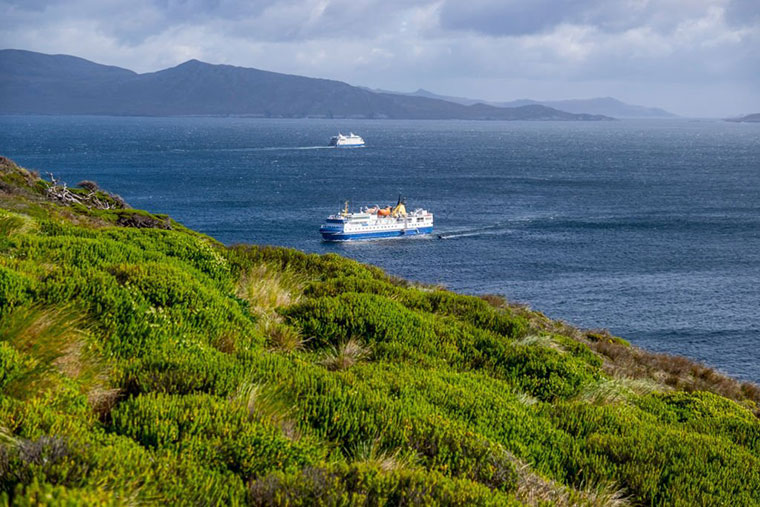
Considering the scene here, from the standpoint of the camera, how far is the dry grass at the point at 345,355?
329 inches

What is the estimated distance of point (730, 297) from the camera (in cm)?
5503

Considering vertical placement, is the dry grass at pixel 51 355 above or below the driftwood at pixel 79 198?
above

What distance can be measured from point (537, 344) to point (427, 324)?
76.2 inches

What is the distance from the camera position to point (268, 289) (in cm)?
1108

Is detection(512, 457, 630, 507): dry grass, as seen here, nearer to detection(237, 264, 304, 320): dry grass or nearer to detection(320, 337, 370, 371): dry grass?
detection(320, 337, 370, 371): dry grass

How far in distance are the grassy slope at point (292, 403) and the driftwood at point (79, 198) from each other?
26312 millimetres

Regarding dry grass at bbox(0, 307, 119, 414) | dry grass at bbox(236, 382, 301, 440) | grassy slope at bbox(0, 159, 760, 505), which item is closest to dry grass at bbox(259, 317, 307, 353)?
grassy slope at bbox(0, 159, 760, 505)

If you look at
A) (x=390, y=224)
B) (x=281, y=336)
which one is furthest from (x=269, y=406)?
(x=390, y=224)

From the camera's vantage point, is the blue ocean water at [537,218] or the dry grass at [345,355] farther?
the blue ocean water at [537,218]

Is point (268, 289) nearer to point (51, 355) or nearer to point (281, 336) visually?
point (281, 336)

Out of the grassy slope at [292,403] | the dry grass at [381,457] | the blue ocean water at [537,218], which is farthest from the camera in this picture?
the blue ocean water at [537,218]

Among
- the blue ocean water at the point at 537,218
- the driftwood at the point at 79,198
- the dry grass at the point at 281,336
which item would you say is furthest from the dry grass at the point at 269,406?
the blue ocean water at the point at 537,218

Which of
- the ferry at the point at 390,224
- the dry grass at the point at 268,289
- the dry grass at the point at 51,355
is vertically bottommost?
the ferry at the point at 390,224

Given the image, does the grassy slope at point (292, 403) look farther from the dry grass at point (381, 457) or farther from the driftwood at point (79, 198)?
the driftwood at point (79, 198)
